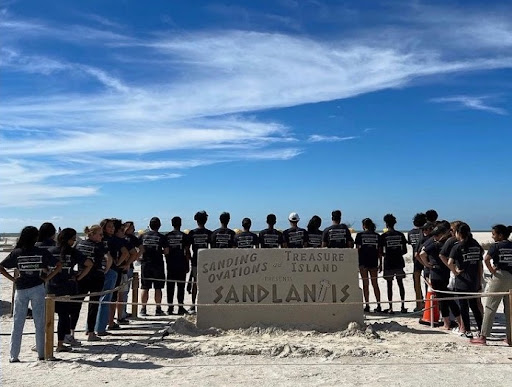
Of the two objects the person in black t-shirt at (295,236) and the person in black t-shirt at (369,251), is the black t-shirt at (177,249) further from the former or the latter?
the person in black t-shirt at (369,251)

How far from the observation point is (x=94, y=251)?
27.3ft

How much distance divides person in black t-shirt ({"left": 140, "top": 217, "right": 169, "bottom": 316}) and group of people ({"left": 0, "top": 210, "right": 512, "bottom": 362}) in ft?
0.07

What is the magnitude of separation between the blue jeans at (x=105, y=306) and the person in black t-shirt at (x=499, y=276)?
19.9ft

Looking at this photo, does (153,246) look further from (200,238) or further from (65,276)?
(65,276)

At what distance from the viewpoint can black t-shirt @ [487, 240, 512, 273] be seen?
8.02 m

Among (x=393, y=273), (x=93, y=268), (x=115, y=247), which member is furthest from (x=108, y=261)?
(x=393, y=273)

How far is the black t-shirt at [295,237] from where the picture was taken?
441 inches

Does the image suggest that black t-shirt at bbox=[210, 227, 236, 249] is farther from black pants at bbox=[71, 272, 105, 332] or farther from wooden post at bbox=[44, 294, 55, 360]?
wooden post at bbox=[44, 294, 55, 360]

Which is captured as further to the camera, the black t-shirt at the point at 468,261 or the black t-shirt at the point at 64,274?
the black t-shirt at the point at 468,261

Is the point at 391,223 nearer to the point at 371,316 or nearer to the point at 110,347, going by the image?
the point at 371,316

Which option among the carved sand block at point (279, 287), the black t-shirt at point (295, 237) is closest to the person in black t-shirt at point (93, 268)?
the carved sand block at point (279, 287)

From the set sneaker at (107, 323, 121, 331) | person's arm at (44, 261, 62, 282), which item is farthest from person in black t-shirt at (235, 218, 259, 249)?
person's arm at (44, 261, 62, 282)

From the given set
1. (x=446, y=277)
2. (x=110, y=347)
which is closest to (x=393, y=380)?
(x=446, y=277)

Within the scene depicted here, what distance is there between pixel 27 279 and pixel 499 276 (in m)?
7.07
